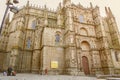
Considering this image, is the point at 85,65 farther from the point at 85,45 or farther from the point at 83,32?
the point at 83,32

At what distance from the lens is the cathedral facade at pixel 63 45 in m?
21.6

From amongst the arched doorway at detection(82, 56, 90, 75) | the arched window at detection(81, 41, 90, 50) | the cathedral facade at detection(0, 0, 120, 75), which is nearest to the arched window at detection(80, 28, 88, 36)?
the cathedral facade at detection(0, 0, 120, 75)

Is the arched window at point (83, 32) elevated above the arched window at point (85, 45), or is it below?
above

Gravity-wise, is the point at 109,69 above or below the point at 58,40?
below

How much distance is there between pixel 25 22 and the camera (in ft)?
101

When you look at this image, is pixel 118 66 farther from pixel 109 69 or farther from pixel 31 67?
pixel 31 67

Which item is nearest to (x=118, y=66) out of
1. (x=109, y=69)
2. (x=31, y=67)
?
(x=109, y=69)

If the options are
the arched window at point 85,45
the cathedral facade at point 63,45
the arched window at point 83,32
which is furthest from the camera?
the arched window at point 83,32

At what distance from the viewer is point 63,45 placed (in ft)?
77.2

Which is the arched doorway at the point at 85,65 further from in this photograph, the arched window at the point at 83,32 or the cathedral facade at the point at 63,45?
the arched window at the point at 83,32

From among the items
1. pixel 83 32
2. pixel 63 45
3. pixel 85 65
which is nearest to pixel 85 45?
pixel 83 32

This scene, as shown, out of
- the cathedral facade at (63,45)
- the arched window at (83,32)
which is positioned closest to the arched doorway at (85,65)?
the cathedral facade at (63,45)

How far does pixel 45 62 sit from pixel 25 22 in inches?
661

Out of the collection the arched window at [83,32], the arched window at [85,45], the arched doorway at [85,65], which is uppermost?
the arched window at [83,32]
